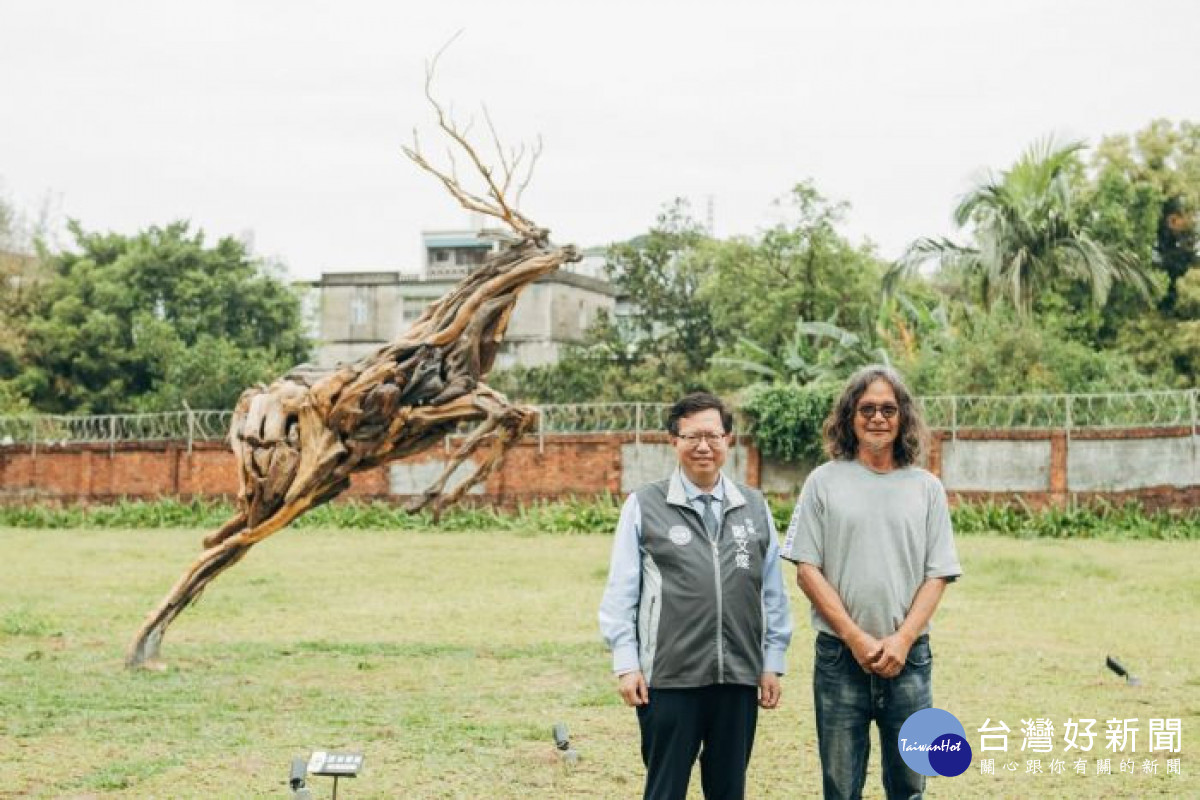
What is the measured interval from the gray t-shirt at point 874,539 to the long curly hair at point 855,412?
0.22 ft

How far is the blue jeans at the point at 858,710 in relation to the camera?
4867mm

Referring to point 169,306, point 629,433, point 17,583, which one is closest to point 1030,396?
point 629,433

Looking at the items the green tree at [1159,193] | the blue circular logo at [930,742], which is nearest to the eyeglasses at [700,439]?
the blue circular logo at [930,742]

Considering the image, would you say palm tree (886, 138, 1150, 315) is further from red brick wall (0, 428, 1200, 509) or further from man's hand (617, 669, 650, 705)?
man's hand (617, 669, 650, 705)

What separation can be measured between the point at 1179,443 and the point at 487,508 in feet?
34.3

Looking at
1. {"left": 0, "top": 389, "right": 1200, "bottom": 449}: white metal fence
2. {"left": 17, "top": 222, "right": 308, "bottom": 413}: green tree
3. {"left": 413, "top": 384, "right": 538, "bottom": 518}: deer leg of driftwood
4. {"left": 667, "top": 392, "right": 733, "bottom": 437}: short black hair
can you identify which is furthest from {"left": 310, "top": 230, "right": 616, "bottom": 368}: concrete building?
{"left": 667, "top": 392, "right": 733, "bottom": 437}: short black hair

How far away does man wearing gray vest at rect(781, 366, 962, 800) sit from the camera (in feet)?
15.9

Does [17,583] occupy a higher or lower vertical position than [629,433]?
lower

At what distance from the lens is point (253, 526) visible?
10031 mm

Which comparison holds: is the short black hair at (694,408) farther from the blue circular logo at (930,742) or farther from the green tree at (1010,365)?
the green tree at (1010,365)

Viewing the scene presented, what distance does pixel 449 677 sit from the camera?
10.0 metres

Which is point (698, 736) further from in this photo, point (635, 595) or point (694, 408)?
point (694, 408)

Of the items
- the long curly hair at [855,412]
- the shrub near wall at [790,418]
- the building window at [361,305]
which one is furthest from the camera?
the building window at [361,305]

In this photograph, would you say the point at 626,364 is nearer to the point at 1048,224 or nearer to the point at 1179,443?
the point at 1048,224
